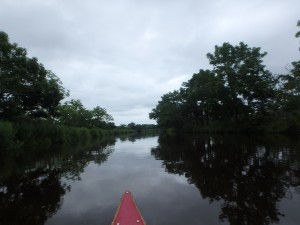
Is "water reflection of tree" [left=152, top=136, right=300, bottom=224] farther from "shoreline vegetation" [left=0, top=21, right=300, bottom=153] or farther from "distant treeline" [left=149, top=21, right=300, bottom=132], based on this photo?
"distant treeline" [left=149, top=21, right=300, bottom=132]

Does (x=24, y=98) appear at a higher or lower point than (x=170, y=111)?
lower

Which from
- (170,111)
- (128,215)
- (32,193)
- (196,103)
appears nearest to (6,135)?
(32,193)

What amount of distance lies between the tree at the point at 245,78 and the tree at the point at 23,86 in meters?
30.0

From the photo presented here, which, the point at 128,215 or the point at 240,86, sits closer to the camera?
the point at 128,215

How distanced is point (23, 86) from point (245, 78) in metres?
35.7

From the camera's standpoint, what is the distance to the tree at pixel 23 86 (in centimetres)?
2569

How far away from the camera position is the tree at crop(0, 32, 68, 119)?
25.7 metres

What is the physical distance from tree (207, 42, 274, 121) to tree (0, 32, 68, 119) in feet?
98.3

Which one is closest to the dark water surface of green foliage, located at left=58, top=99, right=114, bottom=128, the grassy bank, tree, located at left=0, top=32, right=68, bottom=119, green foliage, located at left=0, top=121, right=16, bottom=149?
green foliage, located at left=0, top=121, right=16, bottom=149

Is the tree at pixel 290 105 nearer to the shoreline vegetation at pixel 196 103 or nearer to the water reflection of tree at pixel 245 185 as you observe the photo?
the shoreline vegetation at pixel 196 103

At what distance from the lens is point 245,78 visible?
4528 cm

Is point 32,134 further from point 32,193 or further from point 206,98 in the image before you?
point 206,98

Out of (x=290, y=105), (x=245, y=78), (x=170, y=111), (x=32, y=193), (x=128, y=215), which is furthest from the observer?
(x=170, y=111)

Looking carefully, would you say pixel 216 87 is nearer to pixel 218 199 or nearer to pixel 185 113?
pixel 185 113
